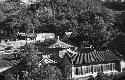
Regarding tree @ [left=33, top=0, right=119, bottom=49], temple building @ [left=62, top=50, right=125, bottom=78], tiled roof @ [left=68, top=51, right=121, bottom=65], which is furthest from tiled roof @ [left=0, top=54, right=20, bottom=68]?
tree @ [left=33, top=0, right=119, bottom=49]

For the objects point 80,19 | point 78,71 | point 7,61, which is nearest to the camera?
point 78,71

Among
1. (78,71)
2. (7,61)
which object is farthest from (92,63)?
(7,61)

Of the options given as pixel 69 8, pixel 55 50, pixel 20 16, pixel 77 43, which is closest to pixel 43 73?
pixel 55 50

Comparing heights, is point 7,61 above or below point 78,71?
above

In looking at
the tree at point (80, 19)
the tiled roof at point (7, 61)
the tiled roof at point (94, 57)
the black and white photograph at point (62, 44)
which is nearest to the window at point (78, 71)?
the black and white photograph at point (62, 44)

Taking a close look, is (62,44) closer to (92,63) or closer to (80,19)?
(92,63)

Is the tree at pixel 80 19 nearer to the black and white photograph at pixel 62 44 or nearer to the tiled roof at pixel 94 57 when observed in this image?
the black and white photograph at pixel 62 44

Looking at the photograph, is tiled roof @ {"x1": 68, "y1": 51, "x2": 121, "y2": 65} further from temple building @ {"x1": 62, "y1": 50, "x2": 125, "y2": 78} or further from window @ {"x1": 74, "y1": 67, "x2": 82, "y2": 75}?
window @ {"x1": 74, "y1": 67, "x2": 82, "y2": 75}
